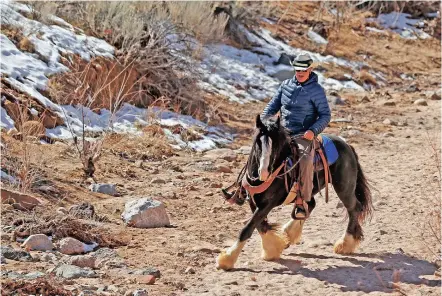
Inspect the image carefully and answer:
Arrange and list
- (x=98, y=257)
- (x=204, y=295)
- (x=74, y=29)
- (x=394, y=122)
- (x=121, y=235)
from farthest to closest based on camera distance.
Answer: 1. (x=394, y=122)
2. (x=74, y=29)
3. (x=121, y=235)
4. (x=98, y=257)
5. (x=204, y=295)

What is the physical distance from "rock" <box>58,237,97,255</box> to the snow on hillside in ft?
11.2

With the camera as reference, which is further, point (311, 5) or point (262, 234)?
point (311, 5)

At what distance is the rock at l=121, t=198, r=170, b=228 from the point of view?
877 cm

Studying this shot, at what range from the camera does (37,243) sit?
7621mm

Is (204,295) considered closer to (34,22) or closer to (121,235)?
(121,235)

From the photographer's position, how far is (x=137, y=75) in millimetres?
13961

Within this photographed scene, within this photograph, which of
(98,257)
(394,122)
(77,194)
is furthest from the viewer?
(394,122)

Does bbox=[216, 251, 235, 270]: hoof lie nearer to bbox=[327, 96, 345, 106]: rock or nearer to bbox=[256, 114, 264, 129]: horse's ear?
bbox=[256, 114, 264, 129]: horse's ear

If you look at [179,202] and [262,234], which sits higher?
[262,234]

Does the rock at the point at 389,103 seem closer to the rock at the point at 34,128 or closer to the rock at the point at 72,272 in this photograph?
the rock at the point at 34,128

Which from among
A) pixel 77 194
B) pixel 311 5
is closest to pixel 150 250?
pixel 77 194

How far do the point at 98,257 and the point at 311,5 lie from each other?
17.3 m

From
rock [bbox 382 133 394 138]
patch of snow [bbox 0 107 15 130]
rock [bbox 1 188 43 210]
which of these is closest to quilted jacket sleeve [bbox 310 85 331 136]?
rock [bbox 1 188 43 210]

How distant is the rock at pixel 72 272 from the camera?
272 inches
